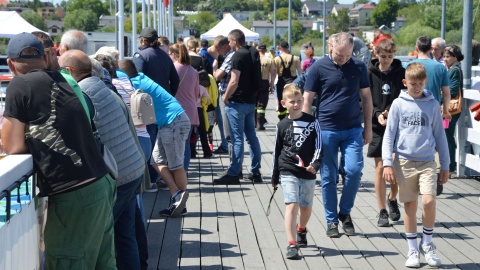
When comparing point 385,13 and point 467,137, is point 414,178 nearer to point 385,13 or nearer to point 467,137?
point 467,137

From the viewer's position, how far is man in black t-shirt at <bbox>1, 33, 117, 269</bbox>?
4.33m

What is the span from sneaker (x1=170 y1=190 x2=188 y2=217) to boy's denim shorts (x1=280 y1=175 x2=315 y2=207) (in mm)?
1912

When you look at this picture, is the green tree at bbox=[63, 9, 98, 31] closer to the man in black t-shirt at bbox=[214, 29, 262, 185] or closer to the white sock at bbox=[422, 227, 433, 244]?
the man in black t-shirt at bbox=[214, 29, 262, 185]

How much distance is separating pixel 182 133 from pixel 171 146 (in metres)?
0.19

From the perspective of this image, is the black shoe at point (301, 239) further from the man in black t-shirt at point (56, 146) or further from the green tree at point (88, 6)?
the green tree at point (88, 6)

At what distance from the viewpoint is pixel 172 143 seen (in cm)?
908

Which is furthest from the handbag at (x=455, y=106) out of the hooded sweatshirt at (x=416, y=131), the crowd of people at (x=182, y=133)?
the hooded sweatshirt at (x=416, y=131)

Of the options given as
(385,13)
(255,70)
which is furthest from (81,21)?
(255,70)

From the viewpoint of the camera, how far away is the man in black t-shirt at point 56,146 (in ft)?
14.2

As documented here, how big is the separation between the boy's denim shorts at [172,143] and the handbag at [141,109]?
4.34 feet

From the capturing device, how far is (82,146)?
4.52 metres

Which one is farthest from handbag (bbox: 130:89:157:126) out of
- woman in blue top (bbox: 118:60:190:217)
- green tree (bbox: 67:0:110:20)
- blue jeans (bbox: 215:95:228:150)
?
green tree (bbox: 67:0:110:20)

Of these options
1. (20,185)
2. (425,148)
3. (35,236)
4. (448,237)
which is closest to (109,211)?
(35,236)

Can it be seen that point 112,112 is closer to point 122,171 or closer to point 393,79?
point 122,171
